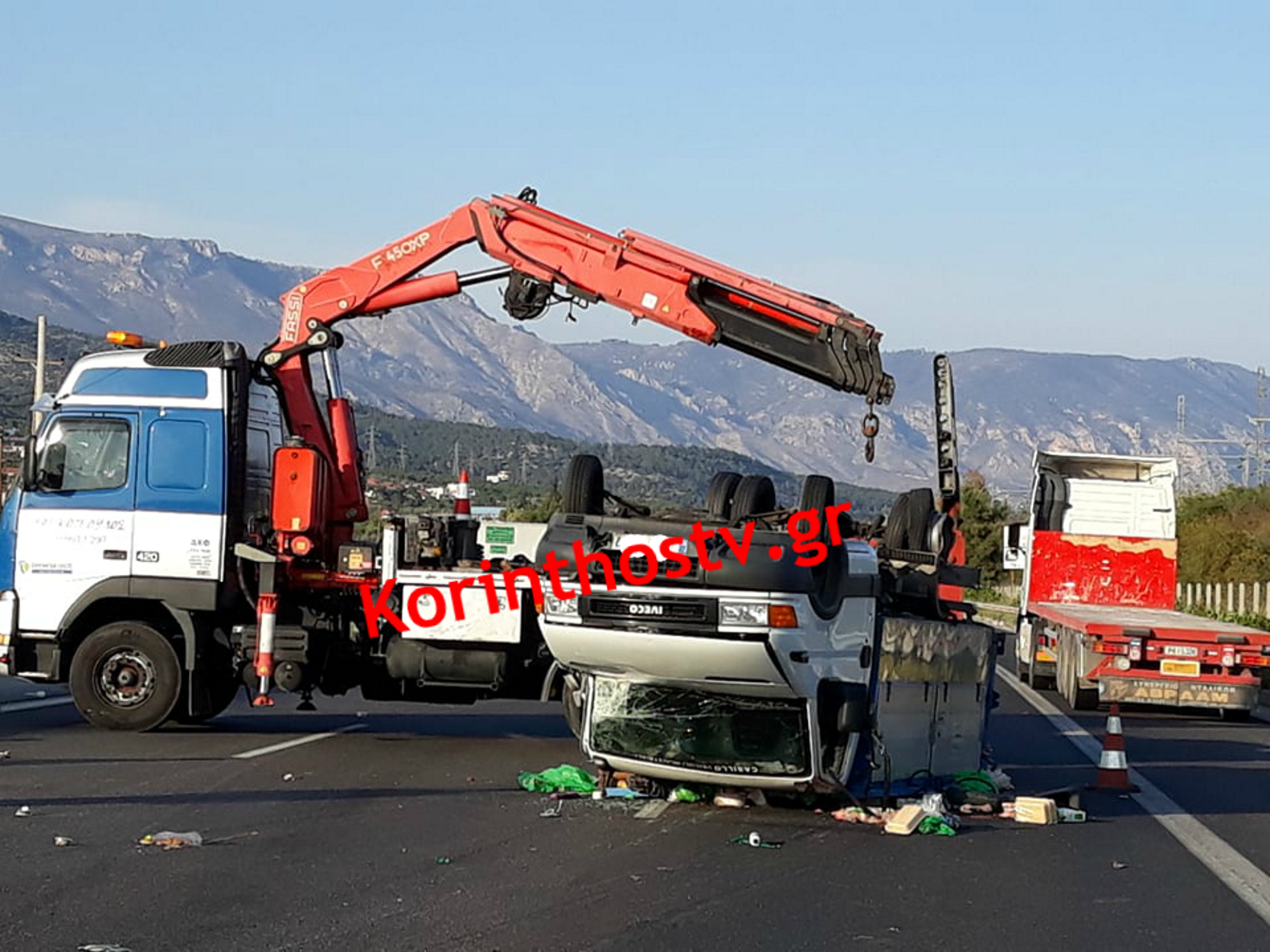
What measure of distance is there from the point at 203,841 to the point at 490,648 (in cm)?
576

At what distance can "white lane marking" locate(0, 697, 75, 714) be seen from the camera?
19.4 meters

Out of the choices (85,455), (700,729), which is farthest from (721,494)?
(85,455)

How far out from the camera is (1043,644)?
26.8 m

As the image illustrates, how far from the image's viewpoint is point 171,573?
16.5 m

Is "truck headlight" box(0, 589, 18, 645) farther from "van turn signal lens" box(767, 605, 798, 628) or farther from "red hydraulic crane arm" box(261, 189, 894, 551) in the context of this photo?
"van turn signal lens" box(767, 605, 798, 628)

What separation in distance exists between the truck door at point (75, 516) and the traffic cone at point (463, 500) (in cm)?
286

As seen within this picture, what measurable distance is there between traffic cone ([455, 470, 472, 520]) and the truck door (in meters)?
2.86

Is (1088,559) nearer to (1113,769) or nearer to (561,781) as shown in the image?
(1113,769)

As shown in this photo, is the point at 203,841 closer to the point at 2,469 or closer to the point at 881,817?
the point at 881,817

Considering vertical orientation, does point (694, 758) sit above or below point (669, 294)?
below

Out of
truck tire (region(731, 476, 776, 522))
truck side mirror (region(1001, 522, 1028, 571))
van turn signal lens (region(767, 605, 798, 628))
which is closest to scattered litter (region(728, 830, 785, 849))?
van turn signal lens (region(767, 605, 798, 628))

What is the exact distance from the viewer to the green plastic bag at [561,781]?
43.5ft

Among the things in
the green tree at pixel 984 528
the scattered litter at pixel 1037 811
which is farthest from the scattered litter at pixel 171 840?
the green tree at pixel 984 528

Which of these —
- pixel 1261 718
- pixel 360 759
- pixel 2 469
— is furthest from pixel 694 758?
pixel 1261 718
